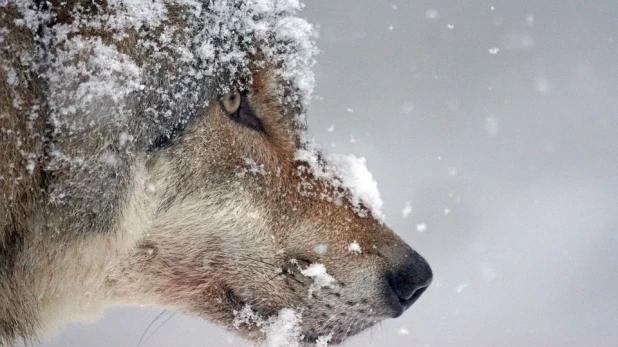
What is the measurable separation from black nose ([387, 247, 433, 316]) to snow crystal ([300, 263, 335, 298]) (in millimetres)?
315

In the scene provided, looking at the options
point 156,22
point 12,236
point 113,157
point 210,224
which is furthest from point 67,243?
point 156,22

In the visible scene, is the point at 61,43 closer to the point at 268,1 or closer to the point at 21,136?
the point at 21,136

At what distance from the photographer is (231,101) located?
2627 millimetres

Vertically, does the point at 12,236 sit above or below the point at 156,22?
below

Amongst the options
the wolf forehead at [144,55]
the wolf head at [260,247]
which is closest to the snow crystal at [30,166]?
the wolf forehead at [144,55]

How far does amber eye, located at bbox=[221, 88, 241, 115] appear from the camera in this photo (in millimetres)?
2597

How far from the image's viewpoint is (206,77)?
2490mm

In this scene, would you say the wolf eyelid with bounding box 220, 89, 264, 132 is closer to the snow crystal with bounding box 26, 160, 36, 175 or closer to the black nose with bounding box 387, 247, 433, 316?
the snow crystal with bounding box 26, 160, 36, 175

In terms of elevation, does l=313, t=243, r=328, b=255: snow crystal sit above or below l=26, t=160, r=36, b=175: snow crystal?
above

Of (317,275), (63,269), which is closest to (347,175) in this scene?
(317,275)

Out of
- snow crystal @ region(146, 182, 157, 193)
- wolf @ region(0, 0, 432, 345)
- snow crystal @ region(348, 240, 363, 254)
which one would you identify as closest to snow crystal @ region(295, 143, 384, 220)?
wolf @ region(0, 0, 432, 345)

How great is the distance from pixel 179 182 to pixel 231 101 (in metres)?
0.43

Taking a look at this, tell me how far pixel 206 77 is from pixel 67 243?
2.91 ft

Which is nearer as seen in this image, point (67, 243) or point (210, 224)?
point (67, 243)
